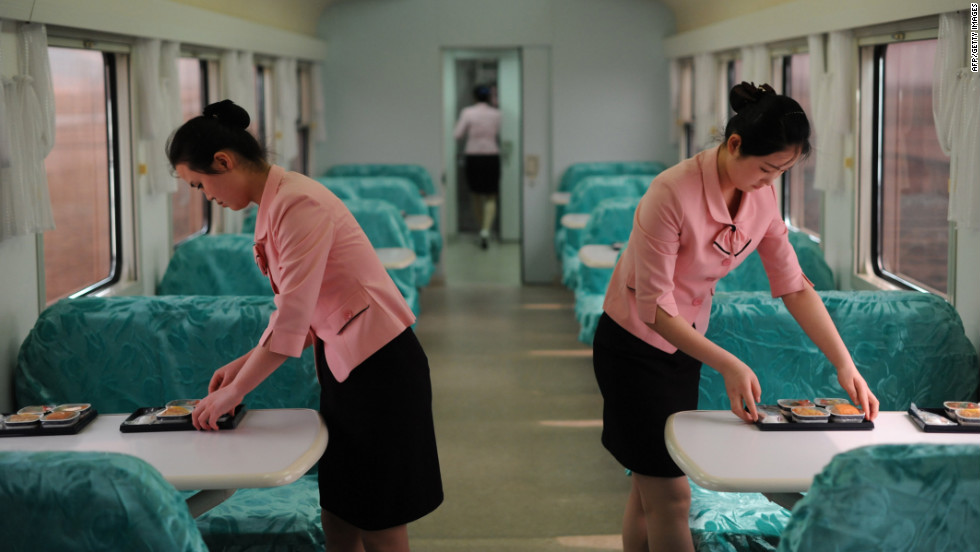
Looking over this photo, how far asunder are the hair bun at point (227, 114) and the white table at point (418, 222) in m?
4.83

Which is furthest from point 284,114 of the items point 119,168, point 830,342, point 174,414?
point 830,342

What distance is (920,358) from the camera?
3434mm

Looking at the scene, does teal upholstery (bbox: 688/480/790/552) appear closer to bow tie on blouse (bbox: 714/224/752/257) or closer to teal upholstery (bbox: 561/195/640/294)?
bow tie on blouse (bbox: 714/224/752/257)

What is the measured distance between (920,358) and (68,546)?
2.66 m

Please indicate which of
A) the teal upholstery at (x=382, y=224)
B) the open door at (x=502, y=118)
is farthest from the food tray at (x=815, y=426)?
the open door at (x=502, y=118)

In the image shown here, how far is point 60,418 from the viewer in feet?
8.94

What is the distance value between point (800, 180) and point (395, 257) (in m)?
2.60

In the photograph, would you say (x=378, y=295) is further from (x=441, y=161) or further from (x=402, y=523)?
(x=441, y=161)

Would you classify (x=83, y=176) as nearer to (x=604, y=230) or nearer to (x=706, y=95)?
(x=604, y=230)

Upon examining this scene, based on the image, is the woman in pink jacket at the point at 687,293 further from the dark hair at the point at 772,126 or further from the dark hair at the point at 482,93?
the dark hair at the point at 482,93

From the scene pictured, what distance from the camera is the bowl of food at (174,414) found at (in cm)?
271

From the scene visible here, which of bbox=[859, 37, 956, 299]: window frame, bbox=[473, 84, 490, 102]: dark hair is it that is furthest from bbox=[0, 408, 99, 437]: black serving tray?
bbox=[473, 84, 490, 102]: dark hair

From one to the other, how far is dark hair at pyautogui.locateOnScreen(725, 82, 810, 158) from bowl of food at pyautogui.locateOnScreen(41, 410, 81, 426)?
5.91 ft

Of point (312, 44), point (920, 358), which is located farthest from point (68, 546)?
point (312, 44)
